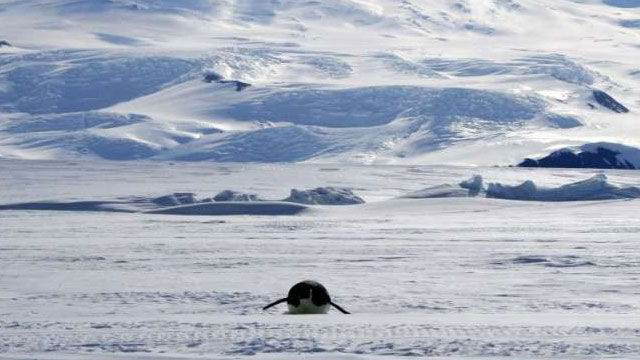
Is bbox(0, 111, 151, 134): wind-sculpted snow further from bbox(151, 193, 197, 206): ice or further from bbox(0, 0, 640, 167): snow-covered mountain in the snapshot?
bbox(151, 193, 197, 206): ice

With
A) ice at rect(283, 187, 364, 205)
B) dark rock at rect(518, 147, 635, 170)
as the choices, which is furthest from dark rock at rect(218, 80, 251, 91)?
ice at rect(283, 187, 364, 205)

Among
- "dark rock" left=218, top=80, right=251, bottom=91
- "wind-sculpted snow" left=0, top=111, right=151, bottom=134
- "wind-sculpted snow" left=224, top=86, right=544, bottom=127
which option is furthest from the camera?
"dark rock" left=218, top=80, right=251, bottom=91

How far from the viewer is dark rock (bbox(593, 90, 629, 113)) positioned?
5109 centimetres

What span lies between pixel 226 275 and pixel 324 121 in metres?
34.7

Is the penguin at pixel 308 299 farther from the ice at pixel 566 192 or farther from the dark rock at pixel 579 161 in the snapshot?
the dark rock at pixel 579 161

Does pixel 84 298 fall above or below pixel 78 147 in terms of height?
above

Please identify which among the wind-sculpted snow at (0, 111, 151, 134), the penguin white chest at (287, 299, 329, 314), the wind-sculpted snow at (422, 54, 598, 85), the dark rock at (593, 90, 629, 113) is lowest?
the wind-sculpted snow at (0, 111, 151, 134)

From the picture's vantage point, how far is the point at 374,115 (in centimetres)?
4862

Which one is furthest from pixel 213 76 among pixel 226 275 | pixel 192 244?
pixel 226 275

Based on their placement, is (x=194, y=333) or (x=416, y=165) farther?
(x=416, y=165)

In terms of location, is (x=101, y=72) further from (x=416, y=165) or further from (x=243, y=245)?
(x=243, y=245)

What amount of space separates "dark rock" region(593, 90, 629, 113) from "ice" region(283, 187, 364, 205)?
927 inches

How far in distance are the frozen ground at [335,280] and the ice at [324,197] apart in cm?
92

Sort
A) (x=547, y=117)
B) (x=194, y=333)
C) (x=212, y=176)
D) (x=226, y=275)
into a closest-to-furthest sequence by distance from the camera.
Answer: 1. (x=194, y=333)
2. (x=226, y=275)
3. (x=212, y=176)
4. (x=547, y=117)
